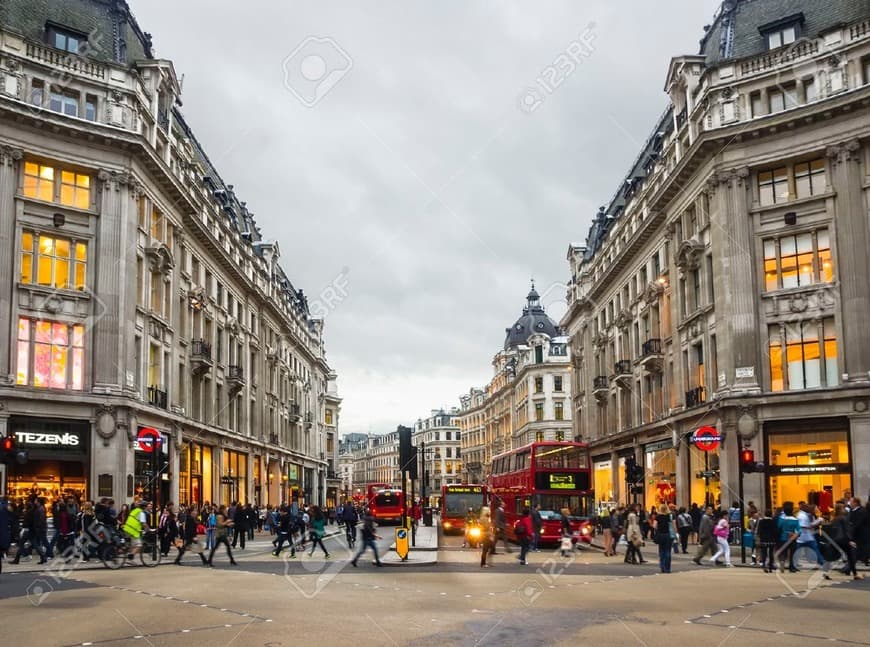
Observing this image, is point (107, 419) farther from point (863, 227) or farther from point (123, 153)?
point (863, 227)

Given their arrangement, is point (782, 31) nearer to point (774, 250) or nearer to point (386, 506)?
point (774, 250)

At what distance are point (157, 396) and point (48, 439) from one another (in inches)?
293

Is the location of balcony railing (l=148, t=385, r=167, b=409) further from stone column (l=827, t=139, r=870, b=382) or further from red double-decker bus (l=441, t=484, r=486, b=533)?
stone column (l=827, t=139, r=870, b=382)

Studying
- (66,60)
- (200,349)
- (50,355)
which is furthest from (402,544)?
(200,349)

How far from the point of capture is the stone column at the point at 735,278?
3691 centimetres

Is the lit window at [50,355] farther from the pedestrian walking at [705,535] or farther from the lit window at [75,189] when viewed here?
the pedestrian walking at [705,535]

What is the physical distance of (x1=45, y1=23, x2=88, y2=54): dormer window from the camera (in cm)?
3681

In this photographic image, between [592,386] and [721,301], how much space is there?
2994 centimetres

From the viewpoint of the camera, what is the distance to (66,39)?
123 feet

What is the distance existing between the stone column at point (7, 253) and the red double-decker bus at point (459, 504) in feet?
79.1

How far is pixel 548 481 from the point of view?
36688mm

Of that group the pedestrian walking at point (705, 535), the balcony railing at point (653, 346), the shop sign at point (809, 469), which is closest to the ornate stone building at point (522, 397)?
the balcony railing at point (653, 346)

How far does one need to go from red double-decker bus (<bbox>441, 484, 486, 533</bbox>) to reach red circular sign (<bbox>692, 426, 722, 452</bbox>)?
1608 centimetres

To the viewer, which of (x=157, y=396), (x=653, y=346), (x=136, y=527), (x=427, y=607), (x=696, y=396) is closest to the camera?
(x=427, y=607)
